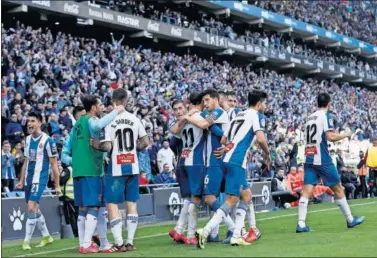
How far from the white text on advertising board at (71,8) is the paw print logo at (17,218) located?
19212mm

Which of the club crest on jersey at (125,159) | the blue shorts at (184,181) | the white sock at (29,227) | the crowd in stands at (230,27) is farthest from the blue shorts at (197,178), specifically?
the crowd in stands at (230,27)

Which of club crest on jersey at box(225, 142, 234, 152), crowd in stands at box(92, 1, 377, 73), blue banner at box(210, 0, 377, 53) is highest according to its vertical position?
blue banner at box(210, 0, 377, 53)

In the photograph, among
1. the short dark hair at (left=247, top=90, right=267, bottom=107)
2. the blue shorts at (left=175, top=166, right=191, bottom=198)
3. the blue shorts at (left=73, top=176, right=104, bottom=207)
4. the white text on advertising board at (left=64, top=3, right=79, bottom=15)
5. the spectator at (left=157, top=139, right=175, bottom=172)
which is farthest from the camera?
the white text on advertising board at (left=64, top=3, right=79, bottom=15)

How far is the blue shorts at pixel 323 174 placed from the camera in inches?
488

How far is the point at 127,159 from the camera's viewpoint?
10141 millimetres

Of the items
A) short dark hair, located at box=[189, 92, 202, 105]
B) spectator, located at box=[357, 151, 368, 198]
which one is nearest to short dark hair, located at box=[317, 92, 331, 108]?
short dark hair, located at box=[189, 92, 202, 105]

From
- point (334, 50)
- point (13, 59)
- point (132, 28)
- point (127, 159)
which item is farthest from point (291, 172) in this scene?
point (334, 50)

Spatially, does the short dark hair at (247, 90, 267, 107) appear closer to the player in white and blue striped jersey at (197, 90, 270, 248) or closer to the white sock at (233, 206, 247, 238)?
the player in white and blue striped jersey at (197, 90, 270, 248)

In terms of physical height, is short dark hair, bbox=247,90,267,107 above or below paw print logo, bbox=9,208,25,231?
above

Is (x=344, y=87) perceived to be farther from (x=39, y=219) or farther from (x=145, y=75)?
(x=39, y=219)

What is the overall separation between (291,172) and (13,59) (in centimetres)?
912

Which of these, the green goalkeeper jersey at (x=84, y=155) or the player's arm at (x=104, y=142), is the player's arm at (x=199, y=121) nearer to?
the player's arm at (x=104, y=142)

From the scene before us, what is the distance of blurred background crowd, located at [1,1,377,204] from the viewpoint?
20.1 metres

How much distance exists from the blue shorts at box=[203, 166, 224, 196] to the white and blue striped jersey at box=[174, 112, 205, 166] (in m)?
0.19
